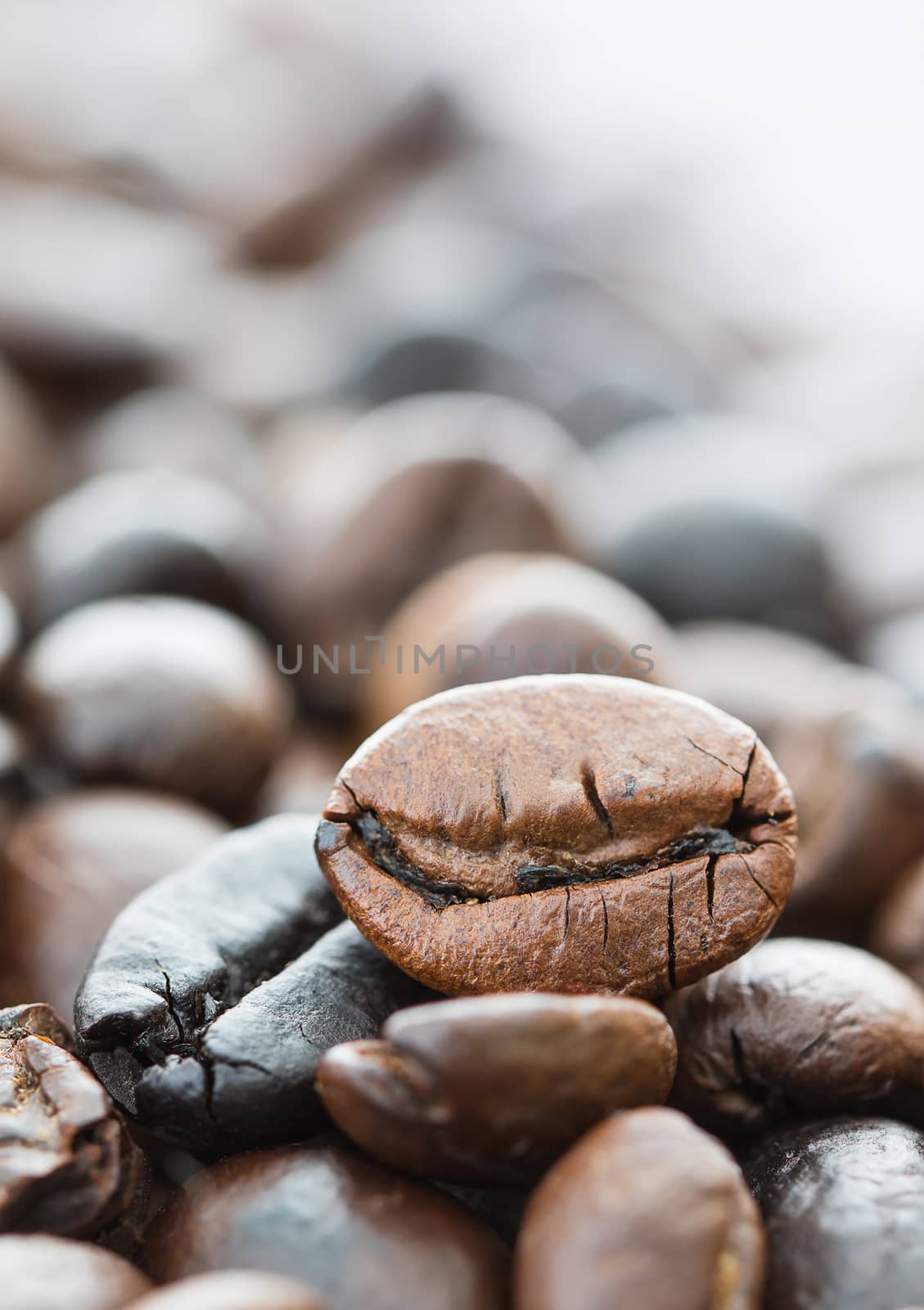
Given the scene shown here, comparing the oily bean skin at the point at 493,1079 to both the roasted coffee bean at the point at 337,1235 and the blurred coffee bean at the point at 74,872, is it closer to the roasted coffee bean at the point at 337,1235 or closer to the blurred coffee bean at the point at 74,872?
the roasted coffee bean at the point at 337,1235

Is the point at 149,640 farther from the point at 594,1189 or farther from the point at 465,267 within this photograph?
the point at 465,267

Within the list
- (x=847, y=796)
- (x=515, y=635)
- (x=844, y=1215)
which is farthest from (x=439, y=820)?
(x=847, y=796)

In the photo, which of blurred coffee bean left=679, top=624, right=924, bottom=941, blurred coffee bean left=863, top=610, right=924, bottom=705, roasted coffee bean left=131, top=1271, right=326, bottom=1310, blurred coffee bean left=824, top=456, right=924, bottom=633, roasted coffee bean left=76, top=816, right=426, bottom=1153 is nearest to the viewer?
roasted coffee bean left=131, top=1271, right=326, bottom=1310

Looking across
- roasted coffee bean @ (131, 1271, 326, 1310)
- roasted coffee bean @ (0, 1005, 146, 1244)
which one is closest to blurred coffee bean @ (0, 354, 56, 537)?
roasted coffee bean @ (0, 1005, 146, 1244)

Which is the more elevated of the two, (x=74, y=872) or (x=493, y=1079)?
(x=493, y=1079)

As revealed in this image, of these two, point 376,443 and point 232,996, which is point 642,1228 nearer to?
point 232,996

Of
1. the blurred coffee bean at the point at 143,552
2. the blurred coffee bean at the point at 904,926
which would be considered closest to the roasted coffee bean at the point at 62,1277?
the blurred coffee bean at the point at 904,926

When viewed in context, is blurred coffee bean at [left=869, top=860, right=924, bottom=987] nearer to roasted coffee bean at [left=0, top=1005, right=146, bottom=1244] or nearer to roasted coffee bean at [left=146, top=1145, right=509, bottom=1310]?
roasted coffee bean at [left=146, top=1145, right=509, bottom=1310]

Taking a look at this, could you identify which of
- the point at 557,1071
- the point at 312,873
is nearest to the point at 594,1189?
the point at 557,1071
